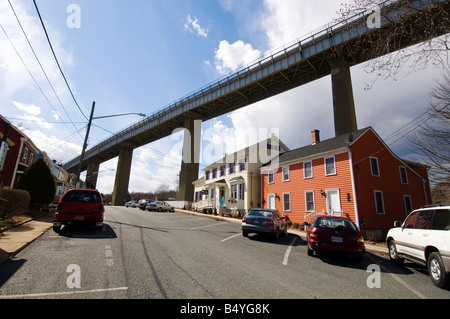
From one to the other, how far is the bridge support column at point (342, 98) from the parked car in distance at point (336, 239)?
20491 mm

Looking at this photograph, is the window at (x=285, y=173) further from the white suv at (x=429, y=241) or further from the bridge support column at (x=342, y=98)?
the white suv at (x=429, y=241)

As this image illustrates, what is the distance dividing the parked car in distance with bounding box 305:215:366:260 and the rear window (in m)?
8.97

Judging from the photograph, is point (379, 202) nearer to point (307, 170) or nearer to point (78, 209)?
point (307, 170)

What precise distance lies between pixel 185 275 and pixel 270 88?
3628cm

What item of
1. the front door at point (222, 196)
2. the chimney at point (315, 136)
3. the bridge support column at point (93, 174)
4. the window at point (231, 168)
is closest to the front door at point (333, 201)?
the chimney at point (315, 136)

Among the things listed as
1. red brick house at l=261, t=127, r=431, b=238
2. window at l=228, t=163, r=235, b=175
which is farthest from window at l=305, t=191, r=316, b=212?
window at l=228, t=163, r=235, b=175

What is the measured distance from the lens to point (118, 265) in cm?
513

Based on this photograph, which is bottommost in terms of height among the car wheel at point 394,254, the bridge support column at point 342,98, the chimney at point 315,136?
the car wheel at point 394,254

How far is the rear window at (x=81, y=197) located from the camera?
29.9ft

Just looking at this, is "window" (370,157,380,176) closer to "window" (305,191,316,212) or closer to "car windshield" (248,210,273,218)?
"window" (305,191,316,212)

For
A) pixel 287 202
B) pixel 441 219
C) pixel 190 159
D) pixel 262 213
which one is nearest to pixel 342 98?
pixel 287 202

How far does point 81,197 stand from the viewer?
946 centimetres

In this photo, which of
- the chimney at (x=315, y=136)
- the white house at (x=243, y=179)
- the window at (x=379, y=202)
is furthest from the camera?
the white house at (x=243, y=179)

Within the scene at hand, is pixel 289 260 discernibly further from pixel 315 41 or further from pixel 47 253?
pixel 315 41
